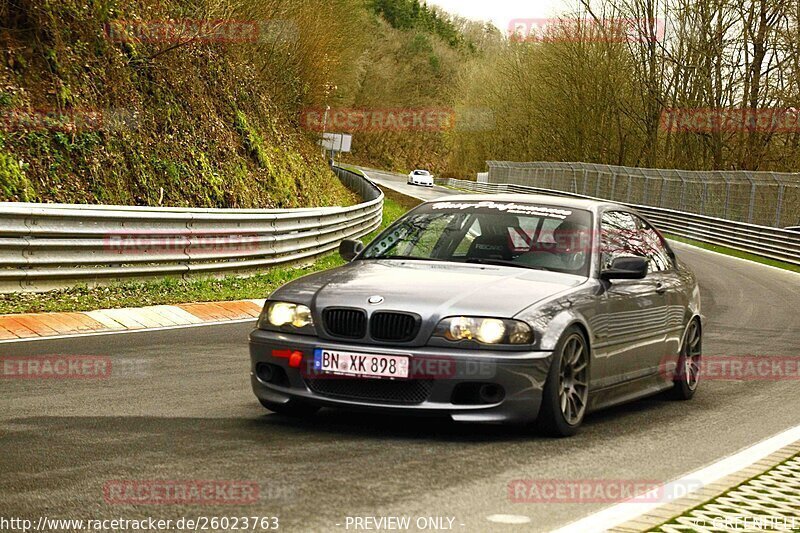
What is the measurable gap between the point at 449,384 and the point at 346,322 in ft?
2.25

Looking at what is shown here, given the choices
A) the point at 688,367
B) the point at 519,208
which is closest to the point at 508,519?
the point at 519,208

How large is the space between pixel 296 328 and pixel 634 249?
9.69ft

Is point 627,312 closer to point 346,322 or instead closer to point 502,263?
point 502,263

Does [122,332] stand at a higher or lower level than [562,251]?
lower

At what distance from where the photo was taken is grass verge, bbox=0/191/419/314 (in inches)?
494

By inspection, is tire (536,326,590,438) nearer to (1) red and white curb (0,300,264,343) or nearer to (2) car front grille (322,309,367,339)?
(2) car front grille (322,309,367,339)

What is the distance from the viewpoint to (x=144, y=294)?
47.0ft

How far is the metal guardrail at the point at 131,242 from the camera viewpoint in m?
12.5

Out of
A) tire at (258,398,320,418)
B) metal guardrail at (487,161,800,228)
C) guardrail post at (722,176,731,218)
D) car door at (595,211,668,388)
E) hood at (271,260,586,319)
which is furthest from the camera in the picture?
guardrail post at (722,176,731,218)

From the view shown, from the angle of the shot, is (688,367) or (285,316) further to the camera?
(688,367)

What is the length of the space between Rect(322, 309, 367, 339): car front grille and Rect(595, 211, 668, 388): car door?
5.29 ft

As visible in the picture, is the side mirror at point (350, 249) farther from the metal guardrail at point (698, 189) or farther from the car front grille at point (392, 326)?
the metal guardrail at point (698, 189)

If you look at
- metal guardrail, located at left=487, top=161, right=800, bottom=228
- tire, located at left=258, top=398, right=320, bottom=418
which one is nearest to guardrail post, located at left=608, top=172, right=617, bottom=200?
metal guardrail, located at left=487, top=161, right=800, bottom=228

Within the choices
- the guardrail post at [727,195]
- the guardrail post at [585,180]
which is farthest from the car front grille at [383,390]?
the guardrail post at [585,180]
